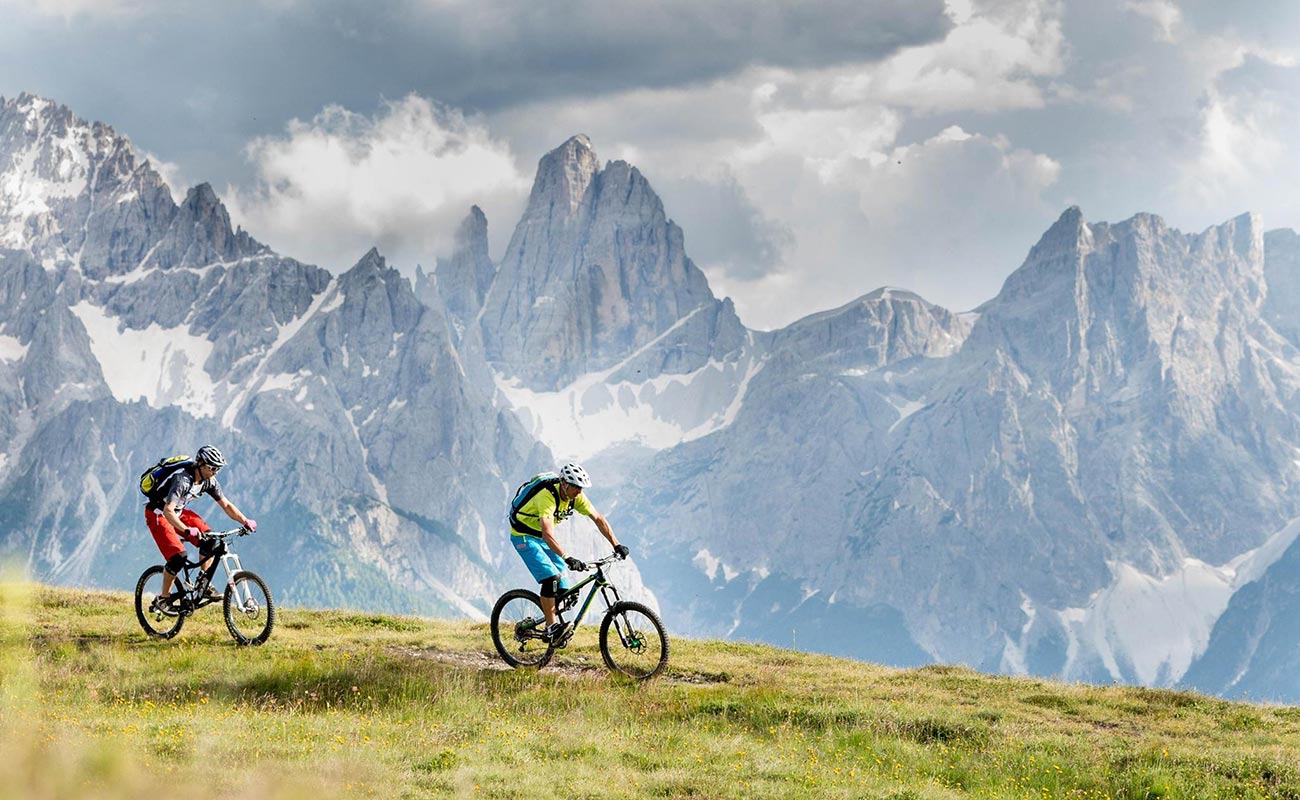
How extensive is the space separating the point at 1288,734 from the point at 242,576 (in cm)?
1988

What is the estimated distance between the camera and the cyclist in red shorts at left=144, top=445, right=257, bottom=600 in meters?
22.1

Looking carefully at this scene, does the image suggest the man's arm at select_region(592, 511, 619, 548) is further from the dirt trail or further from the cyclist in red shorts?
the cyclist in red shorts

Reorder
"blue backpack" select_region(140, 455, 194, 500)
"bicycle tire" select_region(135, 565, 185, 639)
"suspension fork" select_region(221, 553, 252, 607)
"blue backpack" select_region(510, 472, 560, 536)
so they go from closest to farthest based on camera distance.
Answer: "blue backpack" select_region(510, 472, 560, 536), "blue backpack" select_region(140, 455, 194, 500), "suspension fork" select_region(221, 553, 252, 607), "bicycle tire" select_region(135, 565, 185, 639)

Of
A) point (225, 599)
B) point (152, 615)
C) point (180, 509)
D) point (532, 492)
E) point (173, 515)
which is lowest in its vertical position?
point (152, 615)

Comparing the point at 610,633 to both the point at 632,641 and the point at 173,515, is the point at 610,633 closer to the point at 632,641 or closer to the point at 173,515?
the point at 632,641

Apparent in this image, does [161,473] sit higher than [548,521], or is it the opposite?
[161,473]

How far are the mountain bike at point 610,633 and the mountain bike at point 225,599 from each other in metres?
5.12

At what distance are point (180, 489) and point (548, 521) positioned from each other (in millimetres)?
7716

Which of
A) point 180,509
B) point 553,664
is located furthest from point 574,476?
point 180,509

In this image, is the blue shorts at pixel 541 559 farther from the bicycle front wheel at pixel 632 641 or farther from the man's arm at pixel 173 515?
the man's arm at pixel 173 515

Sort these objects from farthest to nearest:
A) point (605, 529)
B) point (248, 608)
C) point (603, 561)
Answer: point (248, 608)
point (605, 529)
point (603, 561)

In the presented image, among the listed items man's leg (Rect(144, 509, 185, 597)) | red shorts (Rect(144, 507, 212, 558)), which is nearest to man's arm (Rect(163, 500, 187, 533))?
red shorts (Rect(144, 507, 212, 558))

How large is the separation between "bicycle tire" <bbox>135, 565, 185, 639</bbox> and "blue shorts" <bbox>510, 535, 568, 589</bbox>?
769 centimetres

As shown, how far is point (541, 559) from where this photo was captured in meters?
20.9
